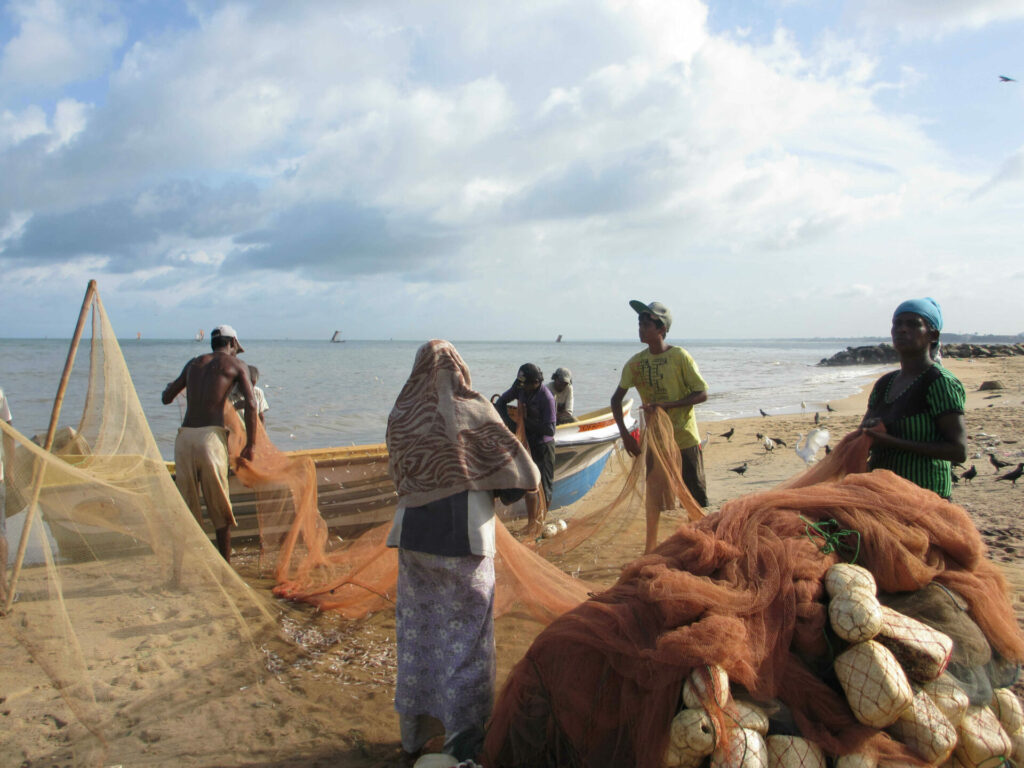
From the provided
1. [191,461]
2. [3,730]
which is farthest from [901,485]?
[191,461]

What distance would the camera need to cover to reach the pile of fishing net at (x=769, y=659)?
6.88ft

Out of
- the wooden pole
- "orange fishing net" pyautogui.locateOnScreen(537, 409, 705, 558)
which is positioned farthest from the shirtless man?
"orange fishing net" pyautogui.locateOnScreen(537, 409, 705, 558)

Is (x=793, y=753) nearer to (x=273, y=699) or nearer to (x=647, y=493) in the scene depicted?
(x=273, y=699)

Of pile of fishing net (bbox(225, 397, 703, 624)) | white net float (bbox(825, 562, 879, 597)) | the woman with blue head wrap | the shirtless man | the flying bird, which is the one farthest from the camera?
the flying bird

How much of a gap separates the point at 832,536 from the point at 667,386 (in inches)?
100.0

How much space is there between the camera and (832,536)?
2666 mm

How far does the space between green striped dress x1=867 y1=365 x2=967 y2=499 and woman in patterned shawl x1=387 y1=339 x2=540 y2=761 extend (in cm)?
177

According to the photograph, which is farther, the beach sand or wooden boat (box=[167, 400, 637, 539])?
wooden boat (box=[167, 400, 637, 539])

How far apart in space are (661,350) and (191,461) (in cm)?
361

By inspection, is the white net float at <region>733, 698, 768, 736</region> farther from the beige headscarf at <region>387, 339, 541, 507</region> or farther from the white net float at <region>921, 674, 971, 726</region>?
the beige headscarf at <region>387, 339, 541, 507</region>

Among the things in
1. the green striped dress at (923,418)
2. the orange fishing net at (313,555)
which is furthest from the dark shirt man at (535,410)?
the green striped dress at (923,418)

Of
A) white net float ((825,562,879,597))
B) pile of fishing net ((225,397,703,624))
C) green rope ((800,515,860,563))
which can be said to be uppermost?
green rope ((800,515,860,563))

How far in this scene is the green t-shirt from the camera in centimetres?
508

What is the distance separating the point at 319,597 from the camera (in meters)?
4.74
